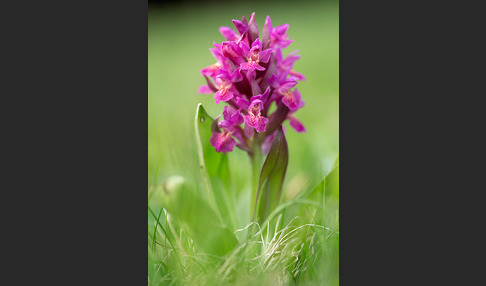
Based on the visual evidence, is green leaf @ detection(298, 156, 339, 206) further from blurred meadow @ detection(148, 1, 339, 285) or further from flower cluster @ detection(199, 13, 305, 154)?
flower cluster @ detection(199, 13, 305, 154)

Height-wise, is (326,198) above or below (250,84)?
below

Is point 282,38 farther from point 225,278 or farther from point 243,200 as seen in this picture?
point 225,278

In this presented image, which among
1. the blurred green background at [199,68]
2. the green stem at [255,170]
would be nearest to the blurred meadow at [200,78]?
the blurred green background at [199,68]

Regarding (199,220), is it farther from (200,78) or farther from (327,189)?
(200,78)

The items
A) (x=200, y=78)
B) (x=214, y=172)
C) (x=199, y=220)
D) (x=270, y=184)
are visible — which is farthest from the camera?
(x=200, y=78)

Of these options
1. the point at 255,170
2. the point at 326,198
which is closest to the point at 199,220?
the point at 255,170

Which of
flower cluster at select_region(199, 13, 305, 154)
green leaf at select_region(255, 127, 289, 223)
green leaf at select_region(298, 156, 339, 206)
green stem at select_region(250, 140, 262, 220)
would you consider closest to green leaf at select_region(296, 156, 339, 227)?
green leaf at select_region(298, 156, 339, 206)
